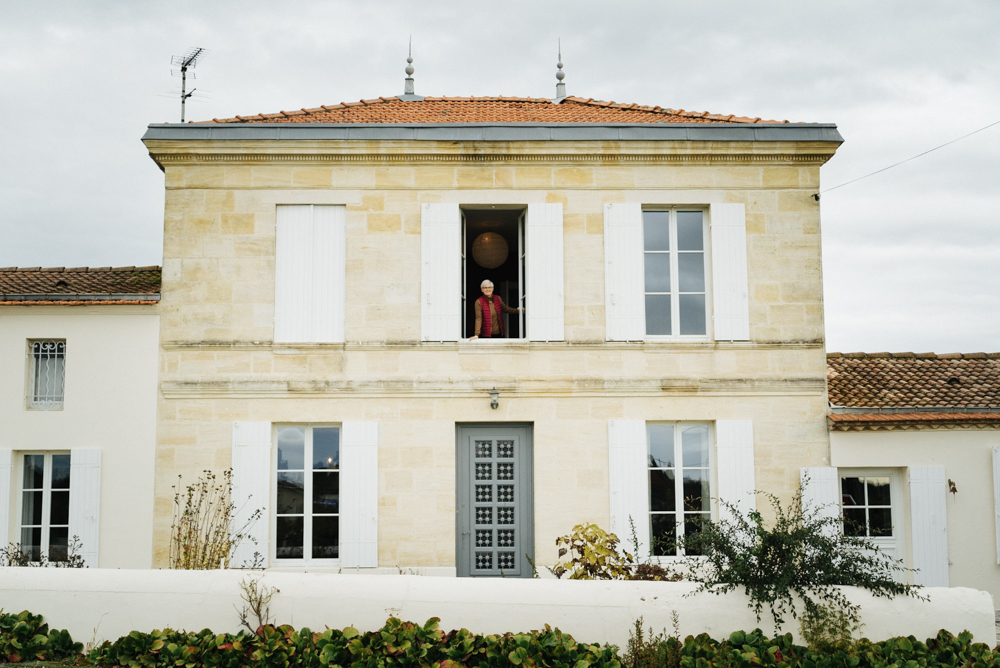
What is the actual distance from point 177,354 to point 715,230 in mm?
6440

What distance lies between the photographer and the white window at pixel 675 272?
10.2 m

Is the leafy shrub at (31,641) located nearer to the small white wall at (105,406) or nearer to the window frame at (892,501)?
the small white wall at (105,406)

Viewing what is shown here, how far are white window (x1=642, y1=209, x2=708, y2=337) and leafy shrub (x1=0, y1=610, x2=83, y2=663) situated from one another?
265 inches

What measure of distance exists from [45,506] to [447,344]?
4.88 meters

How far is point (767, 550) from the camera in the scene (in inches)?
273

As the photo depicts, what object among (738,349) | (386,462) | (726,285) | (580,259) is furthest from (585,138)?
(386,462)

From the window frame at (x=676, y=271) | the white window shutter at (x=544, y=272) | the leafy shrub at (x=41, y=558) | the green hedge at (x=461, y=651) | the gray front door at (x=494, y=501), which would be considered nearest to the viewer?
the green hedge at (x=461, y=651)

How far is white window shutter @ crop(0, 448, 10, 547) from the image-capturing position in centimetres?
947

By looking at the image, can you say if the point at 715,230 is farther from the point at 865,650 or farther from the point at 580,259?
the point at 865,650

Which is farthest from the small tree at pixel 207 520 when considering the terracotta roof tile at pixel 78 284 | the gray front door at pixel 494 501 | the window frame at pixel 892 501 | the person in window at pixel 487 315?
the window frame at pixel 892 501

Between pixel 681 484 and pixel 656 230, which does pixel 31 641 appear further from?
pixel 656 230

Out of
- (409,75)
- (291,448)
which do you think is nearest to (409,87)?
(409,75)

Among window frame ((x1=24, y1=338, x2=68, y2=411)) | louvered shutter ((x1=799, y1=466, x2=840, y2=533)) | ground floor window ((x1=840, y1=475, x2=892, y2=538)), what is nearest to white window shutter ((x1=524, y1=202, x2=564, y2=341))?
louvered shutter ((x1=799, y1=466, x2=840, y2=533))

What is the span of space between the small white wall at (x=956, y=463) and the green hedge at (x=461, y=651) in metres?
3.24
